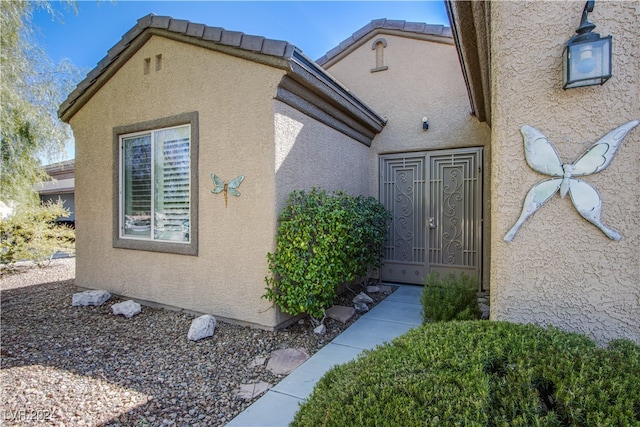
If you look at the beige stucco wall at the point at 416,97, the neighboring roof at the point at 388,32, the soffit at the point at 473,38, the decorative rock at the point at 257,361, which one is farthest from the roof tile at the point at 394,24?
the decorative rock at the point at 257,361

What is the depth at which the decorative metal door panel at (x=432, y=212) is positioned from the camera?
24.2 feet

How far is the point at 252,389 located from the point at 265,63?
440 cm

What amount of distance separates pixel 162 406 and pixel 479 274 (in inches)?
258

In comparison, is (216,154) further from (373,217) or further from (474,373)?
(474,373)

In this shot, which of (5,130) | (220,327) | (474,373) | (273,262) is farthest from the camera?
(5,130)

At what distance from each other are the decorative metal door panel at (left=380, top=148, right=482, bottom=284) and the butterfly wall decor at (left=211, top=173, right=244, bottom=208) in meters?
4.19

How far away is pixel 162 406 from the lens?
3.25 metres

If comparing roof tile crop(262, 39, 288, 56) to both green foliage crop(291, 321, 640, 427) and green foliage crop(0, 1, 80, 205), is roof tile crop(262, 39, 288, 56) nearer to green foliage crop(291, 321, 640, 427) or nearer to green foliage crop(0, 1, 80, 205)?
green foliage crop(291, 321, 640, 427)

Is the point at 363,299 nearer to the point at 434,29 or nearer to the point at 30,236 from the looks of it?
the point at 434,29

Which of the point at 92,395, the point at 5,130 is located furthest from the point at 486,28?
the point at 5,130

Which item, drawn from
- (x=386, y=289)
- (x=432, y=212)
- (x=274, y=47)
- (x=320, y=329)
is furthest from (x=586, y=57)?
(x=386, y=289)

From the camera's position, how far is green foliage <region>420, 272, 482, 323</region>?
178 inches

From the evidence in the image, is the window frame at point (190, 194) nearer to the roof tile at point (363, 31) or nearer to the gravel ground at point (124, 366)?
the gravel ground at point (124, 366)

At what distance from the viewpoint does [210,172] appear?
545 cm
